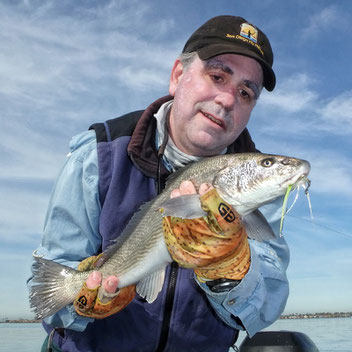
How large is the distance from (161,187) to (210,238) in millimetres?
1453

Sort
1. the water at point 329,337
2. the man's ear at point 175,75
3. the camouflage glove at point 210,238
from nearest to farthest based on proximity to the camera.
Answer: the camouflage glove at point 210,238 → the man's ear at point 175,75 → the water at point 329,337

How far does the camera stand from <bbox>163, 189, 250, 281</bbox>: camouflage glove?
3.11 metres

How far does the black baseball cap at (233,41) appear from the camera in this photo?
418 centimetres

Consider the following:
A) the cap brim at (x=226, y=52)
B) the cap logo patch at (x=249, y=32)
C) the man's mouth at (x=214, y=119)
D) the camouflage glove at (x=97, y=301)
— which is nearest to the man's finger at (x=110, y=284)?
the camouflage glove at (x=97, y=301)

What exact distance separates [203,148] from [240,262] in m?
1.36

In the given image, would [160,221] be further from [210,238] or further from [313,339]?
[313,339]

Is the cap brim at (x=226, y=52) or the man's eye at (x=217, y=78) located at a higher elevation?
the cap brim at (x=226, y=52)

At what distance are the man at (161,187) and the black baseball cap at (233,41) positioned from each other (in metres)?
0.01

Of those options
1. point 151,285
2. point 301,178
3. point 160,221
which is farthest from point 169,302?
point 301,178

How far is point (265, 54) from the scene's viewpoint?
4406 mm

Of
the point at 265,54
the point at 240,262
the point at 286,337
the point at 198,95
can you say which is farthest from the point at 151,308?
the point at 265,54

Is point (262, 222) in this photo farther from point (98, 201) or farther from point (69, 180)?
point (69, 180)

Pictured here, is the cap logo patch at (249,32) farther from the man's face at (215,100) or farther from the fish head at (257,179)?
the fish head at (257,179)

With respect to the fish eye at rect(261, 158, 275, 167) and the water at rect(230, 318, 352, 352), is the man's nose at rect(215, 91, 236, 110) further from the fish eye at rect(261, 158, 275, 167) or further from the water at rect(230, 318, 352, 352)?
the water at rect(230, 318, 352, 352)
